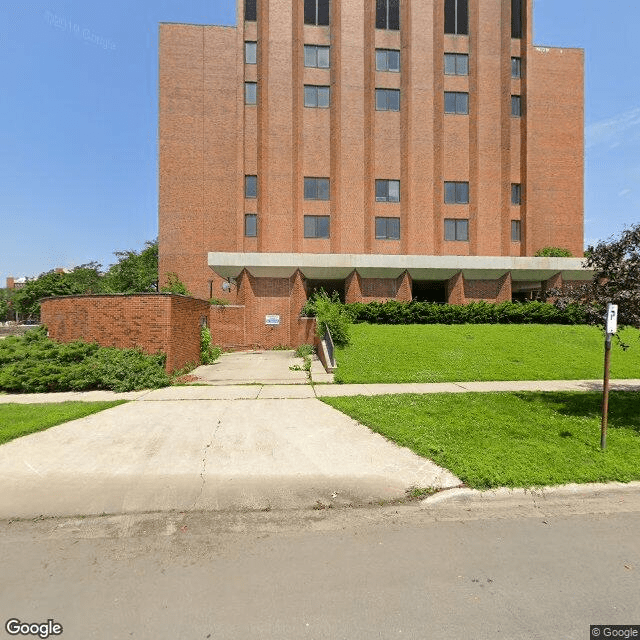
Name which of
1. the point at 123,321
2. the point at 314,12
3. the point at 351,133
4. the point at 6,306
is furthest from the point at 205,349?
the point at 6,306

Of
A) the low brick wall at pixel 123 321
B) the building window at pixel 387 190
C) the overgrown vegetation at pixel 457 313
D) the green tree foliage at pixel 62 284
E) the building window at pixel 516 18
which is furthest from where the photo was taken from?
the green tree foliage at pixel 62 284

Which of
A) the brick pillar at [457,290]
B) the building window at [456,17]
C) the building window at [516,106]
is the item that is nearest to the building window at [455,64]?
the building window at [456,17]

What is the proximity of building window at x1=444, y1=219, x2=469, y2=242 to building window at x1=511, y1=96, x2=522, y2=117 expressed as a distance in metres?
10.6

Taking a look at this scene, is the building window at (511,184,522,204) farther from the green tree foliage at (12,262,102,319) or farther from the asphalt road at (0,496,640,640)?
the green tree foliage at (12,262,102,319)

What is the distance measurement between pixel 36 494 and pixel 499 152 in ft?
113

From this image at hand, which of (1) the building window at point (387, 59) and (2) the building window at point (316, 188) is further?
(1) the building window at point (387, 59)

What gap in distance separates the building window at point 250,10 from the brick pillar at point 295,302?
22.4 metres

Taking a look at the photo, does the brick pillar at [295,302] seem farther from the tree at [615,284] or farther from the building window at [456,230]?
the tree at [615,284]

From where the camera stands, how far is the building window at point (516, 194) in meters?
28.7

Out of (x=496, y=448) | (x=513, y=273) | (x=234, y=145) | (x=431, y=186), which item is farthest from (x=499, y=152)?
(x=496, y=448)

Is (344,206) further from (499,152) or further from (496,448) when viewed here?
(496,448)

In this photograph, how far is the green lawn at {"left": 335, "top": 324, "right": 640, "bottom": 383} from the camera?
11375 mm

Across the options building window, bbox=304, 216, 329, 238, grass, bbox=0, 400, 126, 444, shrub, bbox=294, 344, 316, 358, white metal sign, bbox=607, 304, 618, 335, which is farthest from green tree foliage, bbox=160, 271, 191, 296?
white metal sign, bbox=607, 304, 618, 335

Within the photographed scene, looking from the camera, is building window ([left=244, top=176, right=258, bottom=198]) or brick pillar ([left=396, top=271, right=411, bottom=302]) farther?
building window ([left=244, top=176, right=258, bottom=198])
